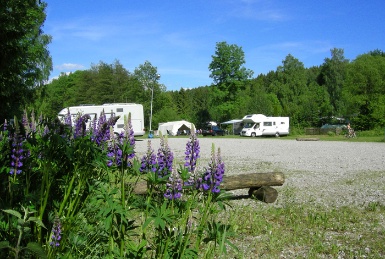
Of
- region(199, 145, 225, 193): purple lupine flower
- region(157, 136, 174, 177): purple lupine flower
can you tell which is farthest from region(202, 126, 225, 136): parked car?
region(199, 145, 225, 193): purple lupine flower

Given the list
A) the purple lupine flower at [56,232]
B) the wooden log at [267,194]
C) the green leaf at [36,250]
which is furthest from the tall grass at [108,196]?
the wooden log at [267,194]

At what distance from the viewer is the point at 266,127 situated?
4750cm

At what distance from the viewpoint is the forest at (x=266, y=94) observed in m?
52.3

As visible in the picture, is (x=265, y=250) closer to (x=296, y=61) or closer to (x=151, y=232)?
(x=151, y=232)

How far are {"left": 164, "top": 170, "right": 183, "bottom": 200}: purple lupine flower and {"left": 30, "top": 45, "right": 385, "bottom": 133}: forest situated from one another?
5146 centimetres

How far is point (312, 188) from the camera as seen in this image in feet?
27.3

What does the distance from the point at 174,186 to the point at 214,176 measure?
0.25 m

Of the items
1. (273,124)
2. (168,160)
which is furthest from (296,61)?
(168,160)

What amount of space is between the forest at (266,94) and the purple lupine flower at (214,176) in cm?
5140

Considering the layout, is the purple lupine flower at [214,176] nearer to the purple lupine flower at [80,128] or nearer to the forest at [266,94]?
the purple lupine flower at [80,128]

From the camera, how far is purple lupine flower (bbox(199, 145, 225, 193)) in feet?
7.21

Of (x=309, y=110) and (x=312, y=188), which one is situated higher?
Answer: (x=309, y=110)

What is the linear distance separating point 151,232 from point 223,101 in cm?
5871

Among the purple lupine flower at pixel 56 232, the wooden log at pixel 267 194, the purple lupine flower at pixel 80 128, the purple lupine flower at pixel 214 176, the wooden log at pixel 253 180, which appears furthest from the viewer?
the wooden log at pixel 267 194
